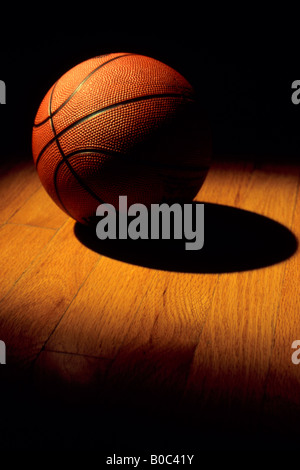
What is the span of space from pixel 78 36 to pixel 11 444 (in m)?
2.99

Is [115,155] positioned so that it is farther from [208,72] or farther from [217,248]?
[208,72]

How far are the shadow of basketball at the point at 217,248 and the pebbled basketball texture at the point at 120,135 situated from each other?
0.54ft

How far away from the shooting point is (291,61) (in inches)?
128

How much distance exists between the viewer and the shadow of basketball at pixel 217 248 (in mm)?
1546

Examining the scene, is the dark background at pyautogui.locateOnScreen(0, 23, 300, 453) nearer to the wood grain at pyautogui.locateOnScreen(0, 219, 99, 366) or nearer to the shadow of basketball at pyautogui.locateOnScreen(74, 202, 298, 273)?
the shadow of basketball at pyautogui.locateOnScreen(74, 202, 298, 273)

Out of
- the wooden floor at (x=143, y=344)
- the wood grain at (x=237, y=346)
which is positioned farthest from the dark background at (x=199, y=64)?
the wood grain at (x=237, y=346)

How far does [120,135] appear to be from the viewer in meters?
1.43

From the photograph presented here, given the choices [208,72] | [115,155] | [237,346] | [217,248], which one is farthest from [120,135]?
[208,72]

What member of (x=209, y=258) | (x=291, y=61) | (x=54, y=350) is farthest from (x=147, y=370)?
(x=291, y=61)

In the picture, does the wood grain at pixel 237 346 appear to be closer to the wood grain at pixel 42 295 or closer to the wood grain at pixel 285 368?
the wood grain at pixel 285 368

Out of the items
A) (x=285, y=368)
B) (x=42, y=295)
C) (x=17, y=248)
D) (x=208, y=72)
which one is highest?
(x=208, y=72)

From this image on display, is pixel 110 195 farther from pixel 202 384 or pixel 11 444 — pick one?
pixel 11 444

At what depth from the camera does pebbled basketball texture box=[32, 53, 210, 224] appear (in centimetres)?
143

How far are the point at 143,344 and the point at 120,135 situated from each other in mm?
577
